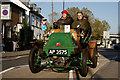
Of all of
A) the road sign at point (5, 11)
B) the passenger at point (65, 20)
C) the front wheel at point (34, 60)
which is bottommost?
the front wheel at point (34, 60)

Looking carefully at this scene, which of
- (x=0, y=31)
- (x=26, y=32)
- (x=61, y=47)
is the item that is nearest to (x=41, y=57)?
(x=61, y=47)

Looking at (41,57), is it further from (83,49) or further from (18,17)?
(18,17)

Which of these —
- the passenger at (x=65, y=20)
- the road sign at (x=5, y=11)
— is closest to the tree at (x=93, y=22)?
the road sign at (x=5, y=11)

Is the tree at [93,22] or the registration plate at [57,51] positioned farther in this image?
the tree at [93,22]

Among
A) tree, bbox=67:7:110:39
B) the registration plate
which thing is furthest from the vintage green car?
tree, bbox=67:7:110:39

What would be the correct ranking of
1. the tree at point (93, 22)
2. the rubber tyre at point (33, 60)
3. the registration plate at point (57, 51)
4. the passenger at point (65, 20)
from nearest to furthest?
1. the registration plate at point (57, 51)
2. the rubber tyre at point (33, 60)
3. the passenger at point (65, 20)
4. the tree at point (93, 22)

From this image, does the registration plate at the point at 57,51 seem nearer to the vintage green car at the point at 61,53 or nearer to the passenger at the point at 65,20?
the vintage green car at the point at 61,53

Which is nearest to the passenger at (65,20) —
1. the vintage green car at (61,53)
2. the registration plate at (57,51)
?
the vintage green car at (61,53)

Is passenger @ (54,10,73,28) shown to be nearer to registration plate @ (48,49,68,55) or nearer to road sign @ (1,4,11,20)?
registration plate @ (48,49,68,55)

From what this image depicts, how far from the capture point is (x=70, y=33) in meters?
6.92

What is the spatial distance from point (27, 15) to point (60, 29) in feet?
91.7

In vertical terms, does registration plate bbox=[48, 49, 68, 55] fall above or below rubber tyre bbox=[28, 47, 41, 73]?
above

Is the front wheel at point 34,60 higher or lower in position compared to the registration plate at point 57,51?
lower

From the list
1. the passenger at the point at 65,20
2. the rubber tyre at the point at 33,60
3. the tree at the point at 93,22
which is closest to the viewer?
the rubber tyre at the point at 33,60
